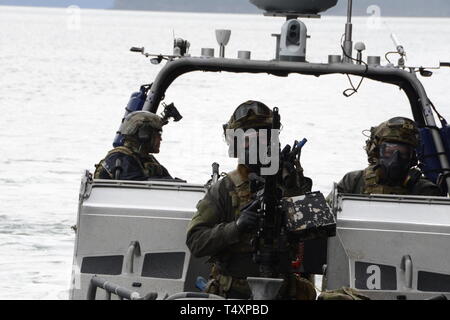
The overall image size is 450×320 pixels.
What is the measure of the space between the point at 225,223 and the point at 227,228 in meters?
0.15

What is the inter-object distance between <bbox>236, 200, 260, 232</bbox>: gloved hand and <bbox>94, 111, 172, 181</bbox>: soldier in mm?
2470

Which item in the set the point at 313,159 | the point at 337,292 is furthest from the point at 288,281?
the point at 313,159

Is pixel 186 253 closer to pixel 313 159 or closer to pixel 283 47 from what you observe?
pixel 283 47

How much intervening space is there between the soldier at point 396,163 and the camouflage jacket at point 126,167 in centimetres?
136

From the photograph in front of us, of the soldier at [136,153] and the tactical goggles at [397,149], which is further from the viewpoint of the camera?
the soldier at [136,153]

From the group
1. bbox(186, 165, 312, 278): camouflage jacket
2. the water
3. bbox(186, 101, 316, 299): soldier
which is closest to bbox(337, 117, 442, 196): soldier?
bbox(186, 101, 316, 299): soldier

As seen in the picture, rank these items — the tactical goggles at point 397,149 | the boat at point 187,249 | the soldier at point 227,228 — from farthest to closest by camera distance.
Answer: the tactical goggles at point 397,149
the boat at point 187,249
the soldier at point 227,228

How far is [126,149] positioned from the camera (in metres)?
8.84

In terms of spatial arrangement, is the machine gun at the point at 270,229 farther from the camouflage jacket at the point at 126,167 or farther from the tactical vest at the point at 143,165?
the tactical vest at the point at 143,165

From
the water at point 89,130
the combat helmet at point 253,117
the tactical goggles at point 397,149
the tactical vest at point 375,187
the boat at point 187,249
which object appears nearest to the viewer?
the combat helmet at point 253,117

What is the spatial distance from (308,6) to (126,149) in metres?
1.40

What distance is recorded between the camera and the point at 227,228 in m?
6.44

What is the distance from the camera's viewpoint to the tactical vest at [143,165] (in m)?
8.71

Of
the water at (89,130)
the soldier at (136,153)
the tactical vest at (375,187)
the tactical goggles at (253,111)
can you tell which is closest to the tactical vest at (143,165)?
the soldier at (136,153)
